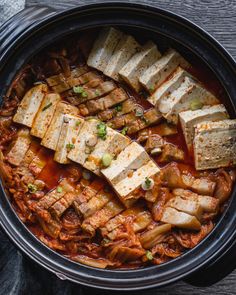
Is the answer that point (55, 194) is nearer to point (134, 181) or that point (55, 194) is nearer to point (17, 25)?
point (134, 181)

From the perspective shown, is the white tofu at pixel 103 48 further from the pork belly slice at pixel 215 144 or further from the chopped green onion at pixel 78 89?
the pork belly slice at pixel 215 144

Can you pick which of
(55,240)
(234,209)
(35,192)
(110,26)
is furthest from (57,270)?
(110,26)

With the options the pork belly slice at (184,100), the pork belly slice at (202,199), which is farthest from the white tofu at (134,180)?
the pork belly slice at (184,100)

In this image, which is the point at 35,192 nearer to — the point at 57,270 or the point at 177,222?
the point at 57,270

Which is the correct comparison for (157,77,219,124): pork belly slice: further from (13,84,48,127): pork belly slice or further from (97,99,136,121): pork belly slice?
(13,84,48,127): pork belly slice

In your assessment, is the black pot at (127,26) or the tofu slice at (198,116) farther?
the tofu slice at (198,116)

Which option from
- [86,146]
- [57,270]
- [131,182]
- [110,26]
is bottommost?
[57,270]

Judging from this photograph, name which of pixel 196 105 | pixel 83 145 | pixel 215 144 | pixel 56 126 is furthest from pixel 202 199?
pixel 56 126
